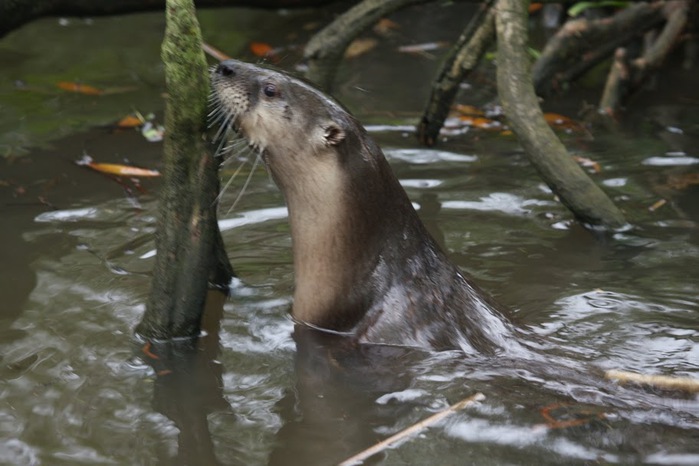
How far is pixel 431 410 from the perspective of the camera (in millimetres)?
3150

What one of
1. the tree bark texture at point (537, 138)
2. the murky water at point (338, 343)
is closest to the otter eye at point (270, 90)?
the murky water at point (338, 343)

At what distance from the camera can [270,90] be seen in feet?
11.8

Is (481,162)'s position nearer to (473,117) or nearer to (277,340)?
(473,117)

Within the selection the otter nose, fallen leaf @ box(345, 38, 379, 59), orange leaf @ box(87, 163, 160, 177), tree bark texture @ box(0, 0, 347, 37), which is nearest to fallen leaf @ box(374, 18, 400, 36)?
fallen leaf @ box(345, 38, 379, 59)

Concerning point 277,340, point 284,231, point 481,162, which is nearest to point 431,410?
point 277,340

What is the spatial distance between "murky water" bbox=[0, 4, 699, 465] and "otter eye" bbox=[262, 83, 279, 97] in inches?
31.7

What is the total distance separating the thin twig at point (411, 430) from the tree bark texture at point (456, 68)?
2.23 metres

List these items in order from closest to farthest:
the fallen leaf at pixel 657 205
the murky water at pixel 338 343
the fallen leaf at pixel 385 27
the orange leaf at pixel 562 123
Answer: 1. the murky water at pixel 338 343
2. the fallen leaf at pixel 657 205
3. the orange leaf at pixel 562 123
4. the fallen leaf at pixel 385 27

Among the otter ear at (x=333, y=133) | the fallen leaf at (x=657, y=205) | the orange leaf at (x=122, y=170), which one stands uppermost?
the otter ear at (x=333, y=133)

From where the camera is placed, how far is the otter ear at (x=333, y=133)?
11.6ft

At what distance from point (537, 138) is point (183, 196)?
180 cm

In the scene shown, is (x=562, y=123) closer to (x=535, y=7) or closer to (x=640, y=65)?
(x=640, y=65)

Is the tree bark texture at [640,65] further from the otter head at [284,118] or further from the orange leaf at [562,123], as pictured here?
the otter head at [284,118]

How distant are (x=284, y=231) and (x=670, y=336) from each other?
5.64 ft
